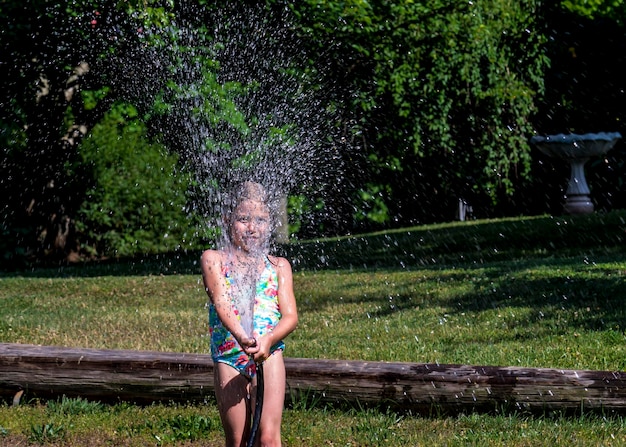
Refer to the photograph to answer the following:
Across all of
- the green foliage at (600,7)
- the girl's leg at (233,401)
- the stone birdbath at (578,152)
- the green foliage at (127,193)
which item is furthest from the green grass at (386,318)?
the green foliage at (600,7)

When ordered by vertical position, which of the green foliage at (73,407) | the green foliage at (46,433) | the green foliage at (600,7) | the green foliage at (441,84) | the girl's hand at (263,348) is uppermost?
the green foliage at (600,7)

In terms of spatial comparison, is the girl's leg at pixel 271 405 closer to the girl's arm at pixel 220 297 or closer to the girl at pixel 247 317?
the girl at pixel 247 317

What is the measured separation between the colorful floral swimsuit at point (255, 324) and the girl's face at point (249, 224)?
107 millimetres

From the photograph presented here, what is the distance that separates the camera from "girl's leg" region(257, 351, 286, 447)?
4.04 metres

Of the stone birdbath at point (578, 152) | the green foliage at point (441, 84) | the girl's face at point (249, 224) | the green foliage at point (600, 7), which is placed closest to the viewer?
the girl's face at point (249, 224)

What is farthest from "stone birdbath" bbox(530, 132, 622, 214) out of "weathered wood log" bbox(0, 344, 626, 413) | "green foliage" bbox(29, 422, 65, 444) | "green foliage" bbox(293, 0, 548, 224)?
"green foliage" bbox(29, 422, 65, 444)

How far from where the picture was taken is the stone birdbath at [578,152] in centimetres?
1562

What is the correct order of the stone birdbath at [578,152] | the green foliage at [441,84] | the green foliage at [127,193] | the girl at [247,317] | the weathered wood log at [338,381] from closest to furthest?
the girl at [247,317] < the weathered wood log at [338,381] < the green foliage at [441,84] < the green foliage at [127,193] < the stone birdbath at [578,152]

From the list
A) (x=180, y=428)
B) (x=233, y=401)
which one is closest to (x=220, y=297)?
(x=233, y=401)

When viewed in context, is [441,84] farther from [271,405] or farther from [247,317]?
[271,405]

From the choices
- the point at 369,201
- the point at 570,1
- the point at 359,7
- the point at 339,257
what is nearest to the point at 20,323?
the point at 339,257

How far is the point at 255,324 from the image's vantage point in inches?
162

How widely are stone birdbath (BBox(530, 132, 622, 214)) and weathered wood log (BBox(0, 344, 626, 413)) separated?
10968 millimetres

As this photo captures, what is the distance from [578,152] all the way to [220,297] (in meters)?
12.8
